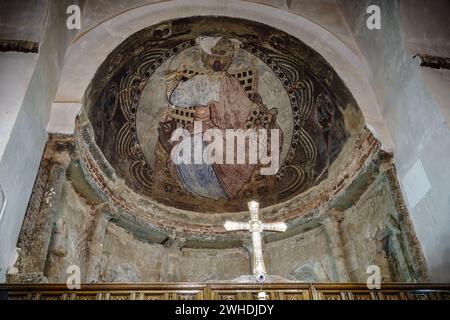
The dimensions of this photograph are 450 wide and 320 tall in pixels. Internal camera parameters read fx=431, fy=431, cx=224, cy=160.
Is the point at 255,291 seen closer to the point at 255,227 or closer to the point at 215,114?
the point at 255,227

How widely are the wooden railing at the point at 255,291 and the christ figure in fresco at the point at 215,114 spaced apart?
15.0ft

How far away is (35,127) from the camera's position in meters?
5.18

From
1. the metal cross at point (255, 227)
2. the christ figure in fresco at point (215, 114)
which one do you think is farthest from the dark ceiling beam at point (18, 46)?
the christ figure in fresco at point (215, 114)

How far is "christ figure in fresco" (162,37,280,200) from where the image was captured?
8516mm

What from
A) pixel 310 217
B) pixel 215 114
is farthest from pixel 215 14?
pixel 310 217

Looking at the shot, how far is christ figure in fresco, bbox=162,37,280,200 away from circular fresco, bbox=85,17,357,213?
0.02m

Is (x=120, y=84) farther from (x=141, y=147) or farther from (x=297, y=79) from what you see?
(x=297, y=79)

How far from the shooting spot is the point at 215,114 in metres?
8.71

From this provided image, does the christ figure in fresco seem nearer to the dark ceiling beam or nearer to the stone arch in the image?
the stone arch

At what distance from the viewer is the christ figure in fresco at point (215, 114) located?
335 inches

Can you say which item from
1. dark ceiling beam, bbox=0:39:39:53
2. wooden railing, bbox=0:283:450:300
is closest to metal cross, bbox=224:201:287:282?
wooden railing, bbox=0:283:450:300

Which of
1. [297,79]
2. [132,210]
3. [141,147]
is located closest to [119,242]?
[132,210]

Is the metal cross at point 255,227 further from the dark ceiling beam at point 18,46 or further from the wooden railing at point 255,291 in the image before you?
the dark ceiling beam at point 18,46
